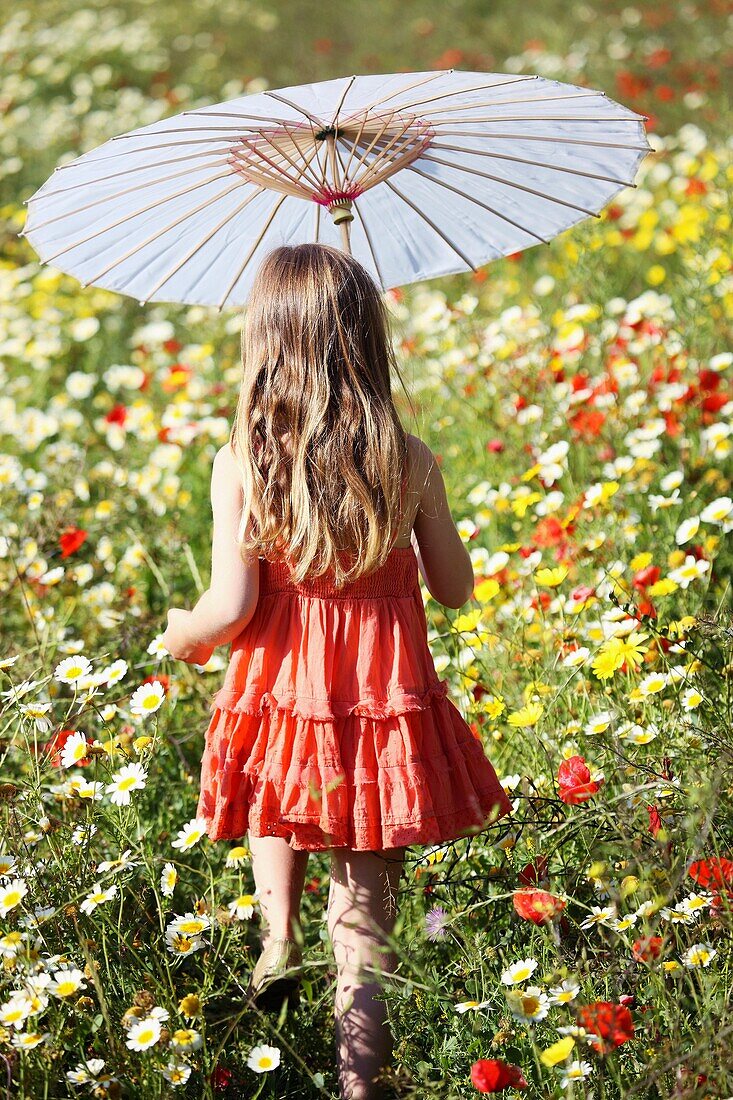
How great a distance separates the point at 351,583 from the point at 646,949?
0.77 meters

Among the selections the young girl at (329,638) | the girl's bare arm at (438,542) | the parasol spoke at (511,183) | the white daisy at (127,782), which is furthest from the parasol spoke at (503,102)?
the white daisy at (127,782)

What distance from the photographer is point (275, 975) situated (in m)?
1.76

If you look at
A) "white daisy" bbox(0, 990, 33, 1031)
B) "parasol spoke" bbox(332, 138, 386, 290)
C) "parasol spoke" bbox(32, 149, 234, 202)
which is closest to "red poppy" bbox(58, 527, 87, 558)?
"parasol spoke" bbox(32, 149, 234, 202)

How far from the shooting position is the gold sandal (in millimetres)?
1756

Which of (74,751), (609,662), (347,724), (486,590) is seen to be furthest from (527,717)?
(74,751)

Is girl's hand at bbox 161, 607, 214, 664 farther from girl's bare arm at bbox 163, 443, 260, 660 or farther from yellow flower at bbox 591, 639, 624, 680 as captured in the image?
yellow flower at bbox 591, 639, 624, 680

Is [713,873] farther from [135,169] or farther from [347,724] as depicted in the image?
[135,169]

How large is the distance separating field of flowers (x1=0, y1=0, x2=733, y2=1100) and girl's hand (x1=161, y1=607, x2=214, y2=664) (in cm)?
15

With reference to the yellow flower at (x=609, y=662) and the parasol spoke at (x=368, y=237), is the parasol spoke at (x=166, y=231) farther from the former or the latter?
the yellow flower at (x=609, y=662)

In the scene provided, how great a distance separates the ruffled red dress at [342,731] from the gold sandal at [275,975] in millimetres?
176

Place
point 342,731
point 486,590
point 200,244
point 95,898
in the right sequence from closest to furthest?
point 95,898 < point 342,731 < point 200,244 < point 486,590

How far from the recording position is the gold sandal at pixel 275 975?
1.76 metres

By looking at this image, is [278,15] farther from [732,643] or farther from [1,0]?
[732,643]

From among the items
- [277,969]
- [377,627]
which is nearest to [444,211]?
[377,627]
